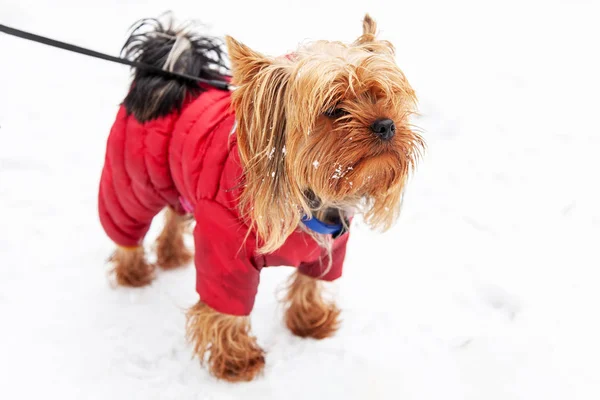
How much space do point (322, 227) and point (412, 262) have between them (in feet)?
4.47

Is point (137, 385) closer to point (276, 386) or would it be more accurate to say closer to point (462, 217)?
point (276, 386)

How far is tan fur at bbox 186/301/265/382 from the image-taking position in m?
2.68

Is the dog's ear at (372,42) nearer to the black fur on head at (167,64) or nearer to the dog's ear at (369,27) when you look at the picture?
the dog's ear at (369,27)

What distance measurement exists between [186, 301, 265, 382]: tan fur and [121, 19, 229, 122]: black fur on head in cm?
100

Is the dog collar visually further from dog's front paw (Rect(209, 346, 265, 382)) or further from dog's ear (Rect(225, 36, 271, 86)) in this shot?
dog's front paw (Rect(209, 346, 265, 382))

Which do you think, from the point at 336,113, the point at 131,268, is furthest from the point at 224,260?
the point at 131,268

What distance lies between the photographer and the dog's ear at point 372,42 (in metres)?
2.12

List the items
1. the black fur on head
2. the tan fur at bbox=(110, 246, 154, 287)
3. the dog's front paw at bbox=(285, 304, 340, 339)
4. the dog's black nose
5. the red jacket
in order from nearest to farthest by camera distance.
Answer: the dog's black nose
the red jacket
the black fur on head
the dog's front paw at bbox=(285, 304, 340, 339)
the tan fur at bbox=(110, 246, 154, 287)

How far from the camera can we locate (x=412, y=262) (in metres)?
3.52

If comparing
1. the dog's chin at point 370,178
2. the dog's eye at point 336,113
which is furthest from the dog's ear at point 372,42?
the dog's chin at point 370,178

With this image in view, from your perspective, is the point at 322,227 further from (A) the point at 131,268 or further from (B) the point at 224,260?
(A) the point at 131,268

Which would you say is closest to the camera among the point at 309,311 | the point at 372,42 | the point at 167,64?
the point at 372,42

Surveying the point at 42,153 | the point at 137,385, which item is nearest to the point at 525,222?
the point at 137,385

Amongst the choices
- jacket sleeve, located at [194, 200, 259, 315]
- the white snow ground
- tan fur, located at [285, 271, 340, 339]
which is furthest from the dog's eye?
the white snow ground
